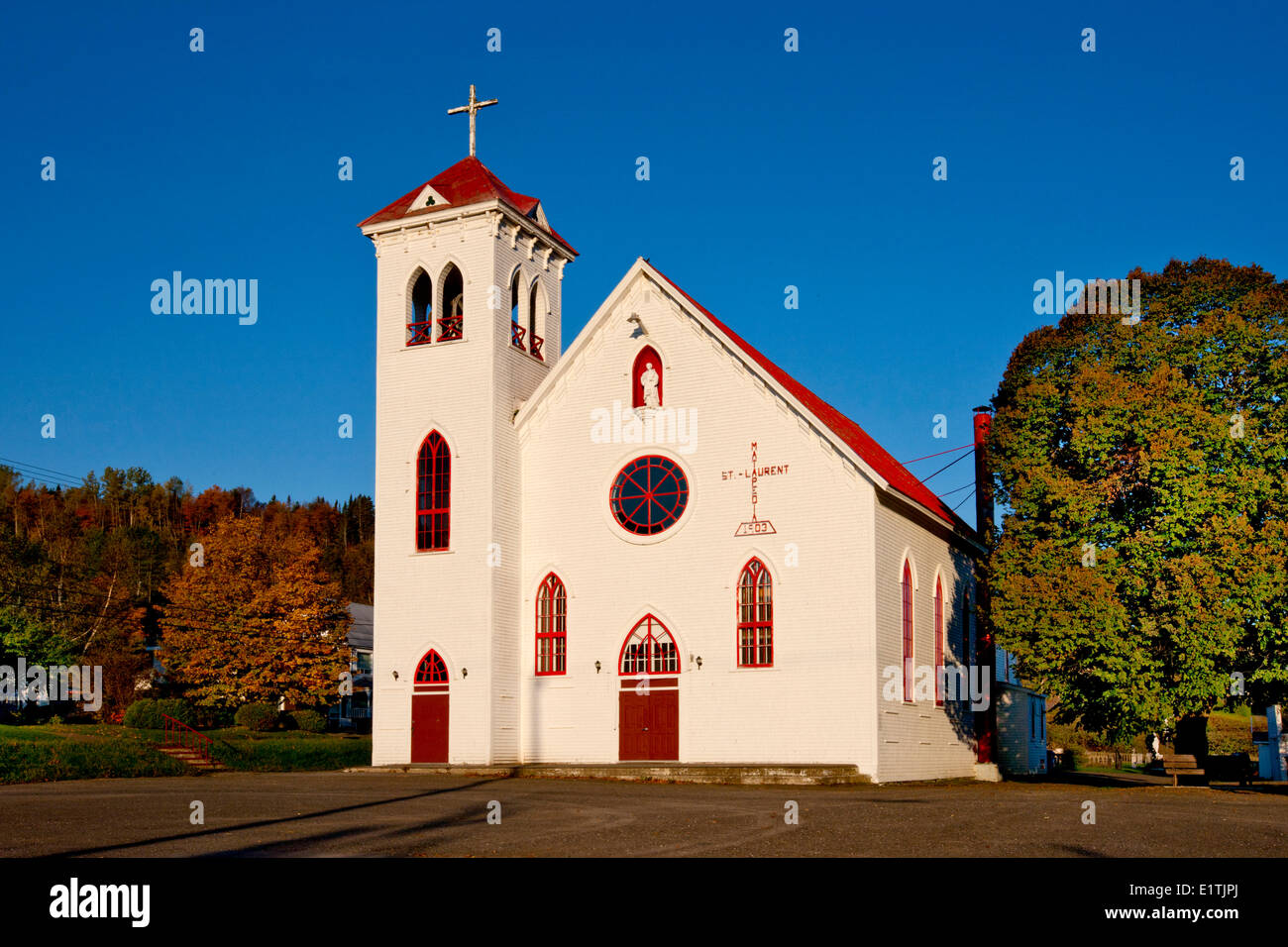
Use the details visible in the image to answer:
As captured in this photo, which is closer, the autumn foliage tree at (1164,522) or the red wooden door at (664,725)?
the autumn foliage tree at (1164,522)

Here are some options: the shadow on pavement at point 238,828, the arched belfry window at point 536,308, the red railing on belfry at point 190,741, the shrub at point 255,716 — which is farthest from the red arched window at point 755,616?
the shrub at point 255,716

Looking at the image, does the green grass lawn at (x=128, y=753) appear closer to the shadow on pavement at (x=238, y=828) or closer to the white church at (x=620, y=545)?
the white church at (x=620, y=545)

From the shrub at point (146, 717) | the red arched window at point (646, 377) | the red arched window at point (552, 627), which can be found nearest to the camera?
the red arched window at point (646, 377)

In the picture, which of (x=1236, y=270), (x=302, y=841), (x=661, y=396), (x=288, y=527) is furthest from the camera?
(x=288, y=527)

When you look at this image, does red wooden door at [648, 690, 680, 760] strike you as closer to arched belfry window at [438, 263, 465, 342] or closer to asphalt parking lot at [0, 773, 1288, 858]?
asphalt parking lot at [0, 773, 1288, 858]

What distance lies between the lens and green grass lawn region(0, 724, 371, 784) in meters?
30.1

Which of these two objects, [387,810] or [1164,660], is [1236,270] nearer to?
[1164,660]

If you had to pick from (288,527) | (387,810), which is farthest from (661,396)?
(288,527)

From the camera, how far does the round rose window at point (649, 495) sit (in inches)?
1242

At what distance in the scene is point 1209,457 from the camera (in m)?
27.2

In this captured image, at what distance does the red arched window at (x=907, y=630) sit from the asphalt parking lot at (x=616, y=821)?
16.4 ft

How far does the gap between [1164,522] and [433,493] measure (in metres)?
18.5

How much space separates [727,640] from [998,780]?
9.78m

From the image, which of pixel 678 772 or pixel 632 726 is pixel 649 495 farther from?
pixel 678 772
